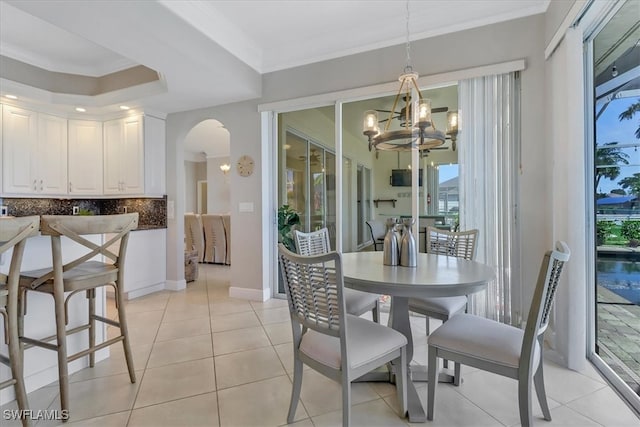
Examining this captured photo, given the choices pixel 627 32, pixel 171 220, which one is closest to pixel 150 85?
pixel 171 220

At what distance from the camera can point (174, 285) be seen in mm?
4305

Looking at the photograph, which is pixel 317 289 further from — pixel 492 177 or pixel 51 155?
pixel 51 155

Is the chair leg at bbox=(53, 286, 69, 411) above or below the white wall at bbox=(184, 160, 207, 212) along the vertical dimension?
below

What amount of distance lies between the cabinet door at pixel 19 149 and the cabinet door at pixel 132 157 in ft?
3.12

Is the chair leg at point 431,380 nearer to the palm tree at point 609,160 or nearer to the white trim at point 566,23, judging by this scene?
the palm tree at point 609,160

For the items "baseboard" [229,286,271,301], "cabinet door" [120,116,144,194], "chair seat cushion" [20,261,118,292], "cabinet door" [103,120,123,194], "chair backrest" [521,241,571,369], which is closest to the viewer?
"chair backrest" [521,241,571,369]

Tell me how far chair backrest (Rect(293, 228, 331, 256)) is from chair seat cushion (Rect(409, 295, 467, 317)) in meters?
0.92

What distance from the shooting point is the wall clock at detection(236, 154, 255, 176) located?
3857 millimetres

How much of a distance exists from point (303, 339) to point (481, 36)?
3004mm

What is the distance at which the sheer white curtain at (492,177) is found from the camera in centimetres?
272

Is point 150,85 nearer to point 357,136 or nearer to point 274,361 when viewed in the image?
point 357,136

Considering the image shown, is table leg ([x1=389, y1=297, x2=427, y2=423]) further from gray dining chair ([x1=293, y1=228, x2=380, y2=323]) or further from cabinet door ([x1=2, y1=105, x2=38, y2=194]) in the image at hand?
cabinet door ([x1=2, y1=105, x2=38, y2=194])

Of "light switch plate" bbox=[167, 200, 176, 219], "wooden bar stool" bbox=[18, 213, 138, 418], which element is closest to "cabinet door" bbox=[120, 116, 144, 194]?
"light switch plate" bbox=[167, 200, 176, 219]

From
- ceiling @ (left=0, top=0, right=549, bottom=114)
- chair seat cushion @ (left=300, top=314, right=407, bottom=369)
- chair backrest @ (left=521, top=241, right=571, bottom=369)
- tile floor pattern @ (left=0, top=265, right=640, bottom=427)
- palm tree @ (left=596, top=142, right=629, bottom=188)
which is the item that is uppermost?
ceiling @ (left=0, top=0, right=549, bottom=114)
